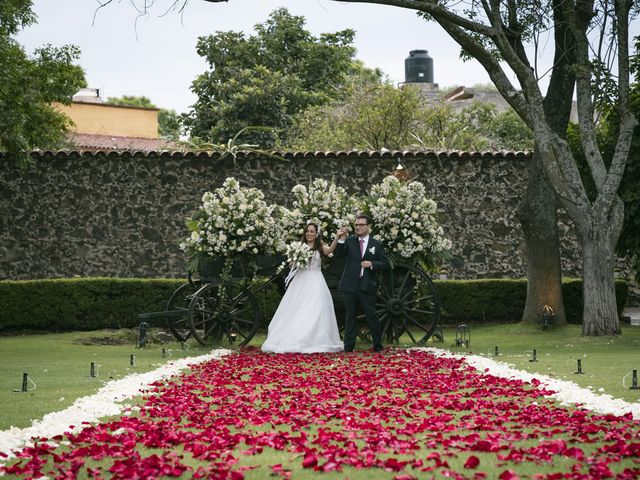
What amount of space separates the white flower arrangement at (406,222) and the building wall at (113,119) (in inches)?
1089

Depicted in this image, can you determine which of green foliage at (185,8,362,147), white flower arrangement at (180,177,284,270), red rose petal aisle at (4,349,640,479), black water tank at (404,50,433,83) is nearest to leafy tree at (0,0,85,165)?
white flower arrangement at (180,177,284,270)

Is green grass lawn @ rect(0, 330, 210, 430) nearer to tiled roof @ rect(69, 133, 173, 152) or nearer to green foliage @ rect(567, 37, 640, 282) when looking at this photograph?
green foliage @ rect(567, 37, 640, 282)

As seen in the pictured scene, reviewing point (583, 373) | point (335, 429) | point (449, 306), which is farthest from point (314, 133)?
point (335, 429)

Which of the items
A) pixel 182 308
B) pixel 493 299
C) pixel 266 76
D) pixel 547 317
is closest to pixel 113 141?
pixel 266 76

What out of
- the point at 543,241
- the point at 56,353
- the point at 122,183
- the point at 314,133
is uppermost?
the point at 314,133

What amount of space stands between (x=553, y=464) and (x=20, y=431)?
3245 mm

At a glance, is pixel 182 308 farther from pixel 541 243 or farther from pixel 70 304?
pixel 541 243

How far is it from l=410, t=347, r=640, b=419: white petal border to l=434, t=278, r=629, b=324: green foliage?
656 cm

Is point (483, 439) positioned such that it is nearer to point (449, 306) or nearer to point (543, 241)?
point (543, 241)

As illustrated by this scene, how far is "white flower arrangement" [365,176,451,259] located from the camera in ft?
43.0

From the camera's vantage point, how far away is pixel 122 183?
19.2m

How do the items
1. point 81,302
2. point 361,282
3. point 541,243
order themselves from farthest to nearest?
1. point 81,302
2. point 541,243
3. point 361,282

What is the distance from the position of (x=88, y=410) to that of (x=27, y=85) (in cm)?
1162

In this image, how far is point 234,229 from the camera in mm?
13039
